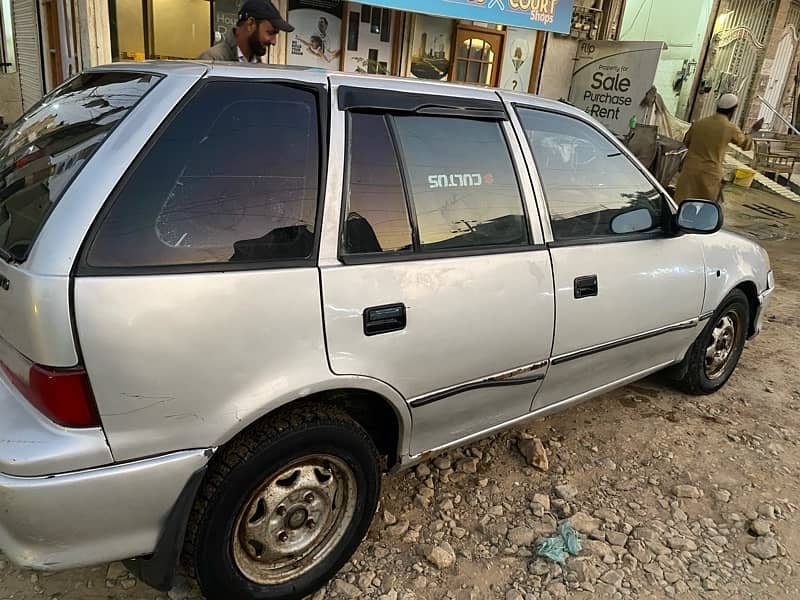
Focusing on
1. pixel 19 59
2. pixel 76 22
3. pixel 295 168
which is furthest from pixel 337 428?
pixel 19 59

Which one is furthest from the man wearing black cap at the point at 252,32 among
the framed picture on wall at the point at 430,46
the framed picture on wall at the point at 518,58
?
the framed picture on wall at the point at 518,58

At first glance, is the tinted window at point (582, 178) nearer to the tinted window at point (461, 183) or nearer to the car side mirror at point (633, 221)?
the car side mirror at point (633, 221)

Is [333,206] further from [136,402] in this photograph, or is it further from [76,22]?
[76,22]

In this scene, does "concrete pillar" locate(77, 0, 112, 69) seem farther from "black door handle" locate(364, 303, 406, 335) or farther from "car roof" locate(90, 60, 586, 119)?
"black door handle" locate(364, 303, 406, 335)

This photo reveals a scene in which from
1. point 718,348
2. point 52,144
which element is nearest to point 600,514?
point 718,348

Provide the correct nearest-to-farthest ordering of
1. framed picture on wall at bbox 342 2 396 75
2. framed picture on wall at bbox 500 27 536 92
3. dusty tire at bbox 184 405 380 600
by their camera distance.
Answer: dusty tire at bbox 184 405 380 600
framed picture on wall at bbox 342 2 396 75
framed picture on wall at bbox 500 27 536 92

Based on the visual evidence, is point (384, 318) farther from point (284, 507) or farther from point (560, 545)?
point (560, 545)

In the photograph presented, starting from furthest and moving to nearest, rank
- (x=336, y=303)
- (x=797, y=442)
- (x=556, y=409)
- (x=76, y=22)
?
(x=76, y=22) → (x=797, y=442) → (x=556, y=409) → (x=336, y=303)

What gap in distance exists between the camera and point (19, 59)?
33.1 feet

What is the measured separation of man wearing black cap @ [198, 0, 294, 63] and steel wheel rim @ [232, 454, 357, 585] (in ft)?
8.62

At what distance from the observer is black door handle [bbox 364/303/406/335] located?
78.3 inches

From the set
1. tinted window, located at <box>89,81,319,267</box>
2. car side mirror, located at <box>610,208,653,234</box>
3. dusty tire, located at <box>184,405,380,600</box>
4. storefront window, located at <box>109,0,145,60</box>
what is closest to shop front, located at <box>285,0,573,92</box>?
storefront window, located at <box>109,0,145,60</box>

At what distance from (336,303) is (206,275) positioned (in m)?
0.41

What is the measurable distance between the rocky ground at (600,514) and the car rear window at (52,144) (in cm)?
131
